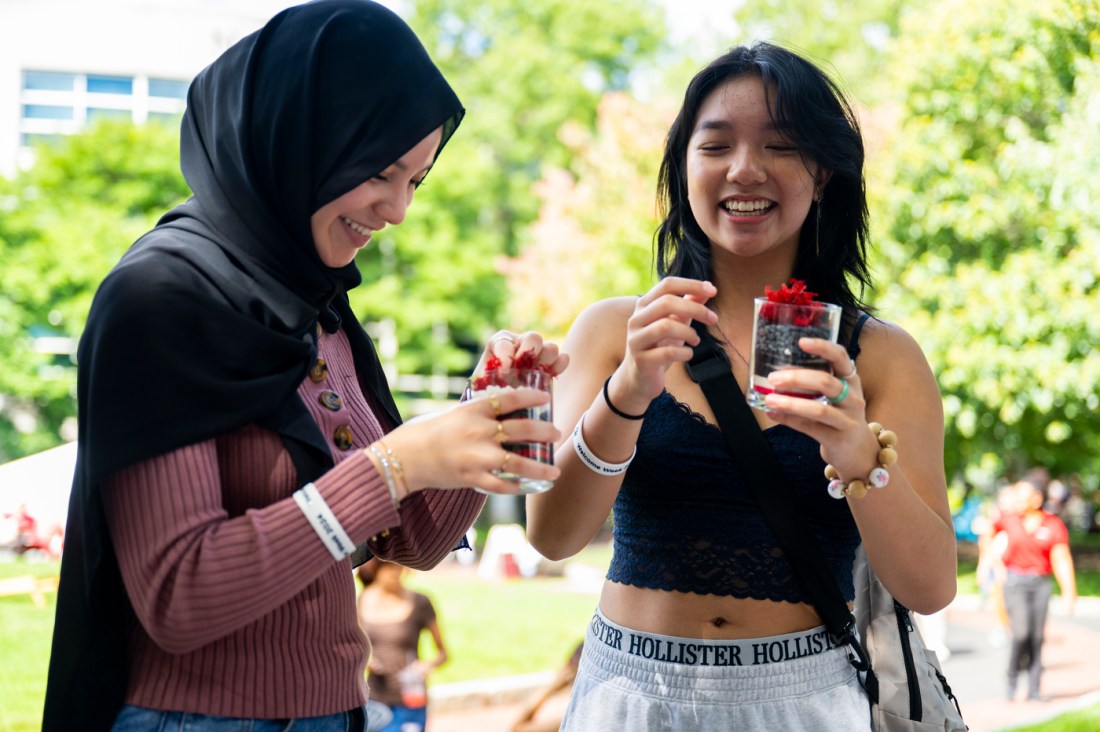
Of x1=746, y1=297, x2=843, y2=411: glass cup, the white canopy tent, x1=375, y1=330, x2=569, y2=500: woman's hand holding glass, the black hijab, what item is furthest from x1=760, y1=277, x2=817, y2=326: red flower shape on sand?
the white canopy tent

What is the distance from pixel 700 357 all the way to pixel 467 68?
97.2 feet

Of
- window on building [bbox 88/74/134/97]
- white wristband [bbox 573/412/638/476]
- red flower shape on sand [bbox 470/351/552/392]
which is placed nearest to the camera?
red flower shape on sand [bbox 470/351/552/392]

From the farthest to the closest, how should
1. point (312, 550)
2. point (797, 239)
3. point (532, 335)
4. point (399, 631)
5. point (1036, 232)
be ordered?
1. point (1036, 232)
2. point (399, 631)
3. point (797, 239)
4. point (532, 335)
5. point (312, 550)

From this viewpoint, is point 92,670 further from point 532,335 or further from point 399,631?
point 399,631

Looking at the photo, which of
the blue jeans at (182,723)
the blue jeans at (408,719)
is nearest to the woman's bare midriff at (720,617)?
the blue jeans at (182,723)

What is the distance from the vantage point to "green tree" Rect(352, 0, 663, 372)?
2733 cm

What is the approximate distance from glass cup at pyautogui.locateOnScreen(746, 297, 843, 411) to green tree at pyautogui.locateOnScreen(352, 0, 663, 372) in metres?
24.6

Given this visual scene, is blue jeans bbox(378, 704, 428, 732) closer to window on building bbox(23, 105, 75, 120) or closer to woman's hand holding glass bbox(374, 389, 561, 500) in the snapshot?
woman's hand holding glass bbox(374, 389, 561, 500)

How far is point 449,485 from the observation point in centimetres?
153

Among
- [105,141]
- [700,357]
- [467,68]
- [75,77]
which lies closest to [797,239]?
[700,357]

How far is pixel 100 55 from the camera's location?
102 feet

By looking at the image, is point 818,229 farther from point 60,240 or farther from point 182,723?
point 60,240

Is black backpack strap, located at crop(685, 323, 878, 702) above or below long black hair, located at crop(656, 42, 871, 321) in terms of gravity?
below

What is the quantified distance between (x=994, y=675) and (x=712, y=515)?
11.8 m
